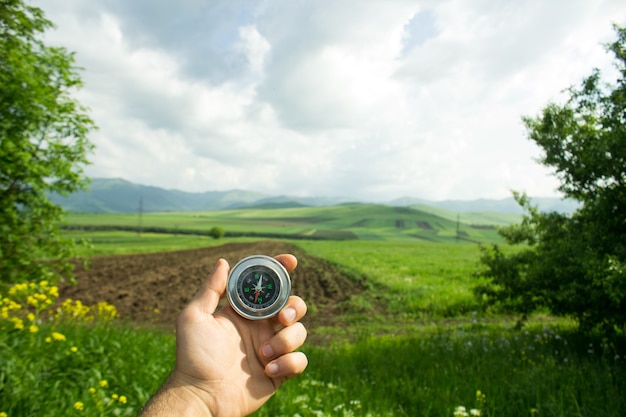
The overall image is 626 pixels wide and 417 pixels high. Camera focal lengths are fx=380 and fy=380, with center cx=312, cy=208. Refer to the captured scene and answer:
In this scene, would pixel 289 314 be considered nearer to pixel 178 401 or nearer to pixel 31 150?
pixel 178 401

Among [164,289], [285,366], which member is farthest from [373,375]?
[164,289]

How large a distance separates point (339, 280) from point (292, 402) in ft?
57.2

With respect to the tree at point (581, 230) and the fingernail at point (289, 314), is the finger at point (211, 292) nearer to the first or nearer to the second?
the fingernail at point (289, 314)

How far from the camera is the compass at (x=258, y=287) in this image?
2.74 metres

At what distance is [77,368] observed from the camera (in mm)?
5266

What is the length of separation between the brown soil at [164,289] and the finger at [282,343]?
10259 mm

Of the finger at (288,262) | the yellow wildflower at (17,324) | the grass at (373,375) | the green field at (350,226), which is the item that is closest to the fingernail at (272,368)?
the finger at (288,262)

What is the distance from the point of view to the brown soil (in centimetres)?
1481

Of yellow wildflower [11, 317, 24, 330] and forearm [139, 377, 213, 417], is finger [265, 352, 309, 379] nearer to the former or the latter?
forearm [139, 377, 213, 417]

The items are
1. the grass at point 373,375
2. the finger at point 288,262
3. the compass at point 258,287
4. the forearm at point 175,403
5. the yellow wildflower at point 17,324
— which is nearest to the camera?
the forearm at point 175,403

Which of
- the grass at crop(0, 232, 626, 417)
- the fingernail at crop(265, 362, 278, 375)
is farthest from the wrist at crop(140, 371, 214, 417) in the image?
the grass at crop(0, 232, 626, 417)

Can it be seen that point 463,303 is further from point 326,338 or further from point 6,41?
point 6,41

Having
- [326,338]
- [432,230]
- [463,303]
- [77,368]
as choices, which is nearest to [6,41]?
[77,368]

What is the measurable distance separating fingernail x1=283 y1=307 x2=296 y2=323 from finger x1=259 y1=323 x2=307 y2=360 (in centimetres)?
6
